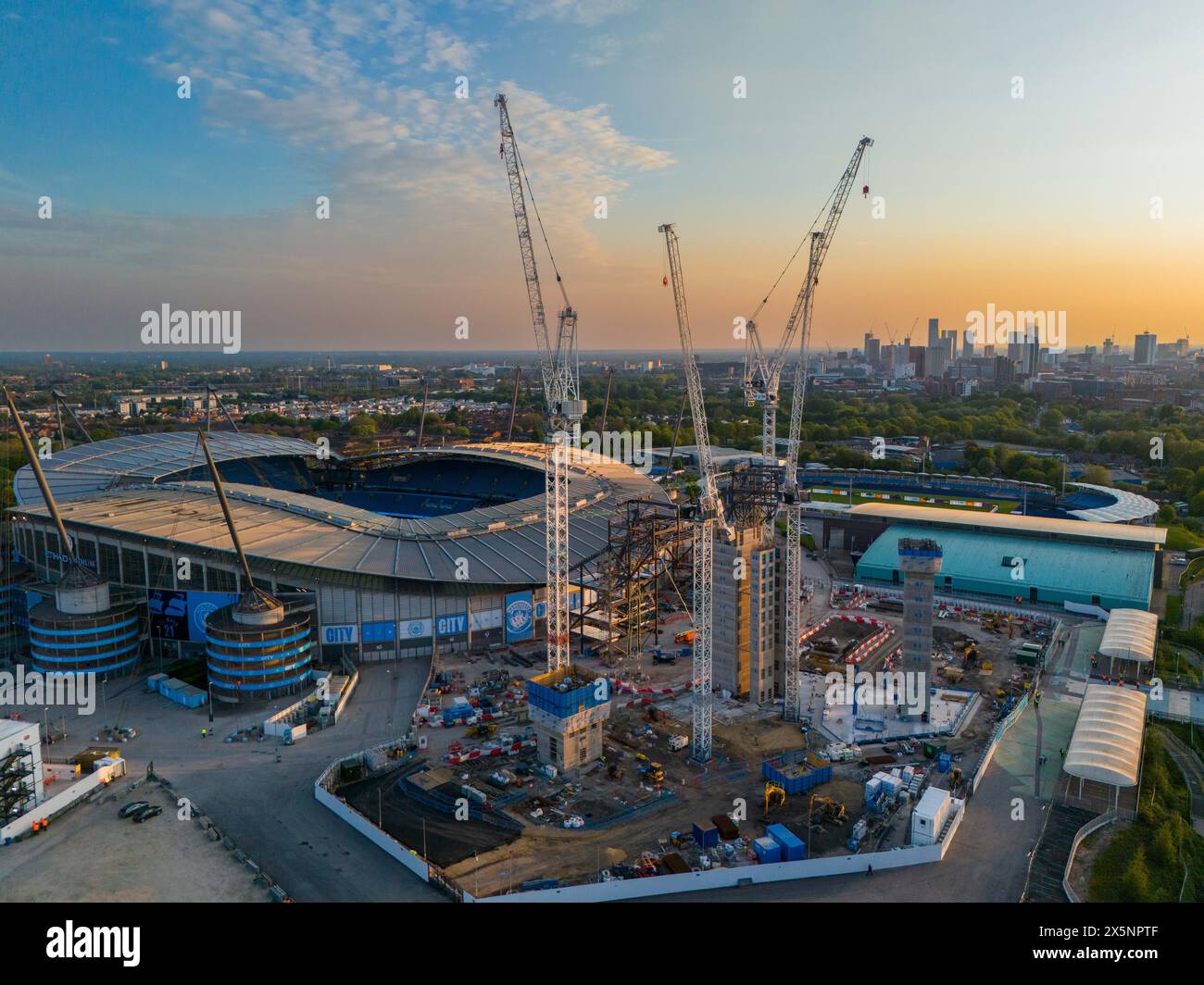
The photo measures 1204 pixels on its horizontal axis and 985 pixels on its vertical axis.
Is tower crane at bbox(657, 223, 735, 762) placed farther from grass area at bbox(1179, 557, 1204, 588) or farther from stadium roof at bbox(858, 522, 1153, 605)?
grass area at bbox(1179, 557, 1204, 588)

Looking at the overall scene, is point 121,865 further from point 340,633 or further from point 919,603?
point 919,603

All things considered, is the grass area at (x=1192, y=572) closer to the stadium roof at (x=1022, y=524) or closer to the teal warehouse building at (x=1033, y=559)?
the teal warehouse building at (x=1033, y=559)

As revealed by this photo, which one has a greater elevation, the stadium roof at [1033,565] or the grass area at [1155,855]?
the stadium roof at [1033,565]

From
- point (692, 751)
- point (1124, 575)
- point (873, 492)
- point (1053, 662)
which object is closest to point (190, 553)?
point (692, 751)

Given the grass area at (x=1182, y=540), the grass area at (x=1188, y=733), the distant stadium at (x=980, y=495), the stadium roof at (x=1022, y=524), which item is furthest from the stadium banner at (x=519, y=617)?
the grass area at (x=1182, y=540)

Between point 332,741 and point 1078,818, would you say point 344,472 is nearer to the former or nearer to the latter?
point 332,741

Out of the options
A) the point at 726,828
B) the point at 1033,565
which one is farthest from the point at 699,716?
the point at 1033,565

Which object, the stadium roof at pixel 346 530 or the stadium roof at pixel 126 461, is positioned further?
the stadium roof at pixel 126 461
